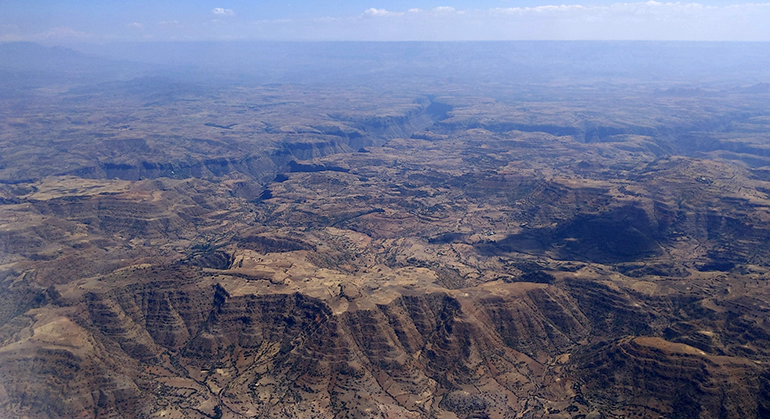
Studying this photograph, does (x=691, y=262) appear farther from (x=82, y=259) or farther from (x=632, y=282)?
(x=82, y=259)

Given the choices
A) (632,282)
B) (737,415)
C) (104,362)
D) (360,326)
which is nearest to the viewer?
(737,415)

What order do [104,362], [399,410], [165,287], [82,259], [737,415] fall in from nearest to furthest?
[737,415]
[399,410]
[104,362]
[165,287]
[82,259]

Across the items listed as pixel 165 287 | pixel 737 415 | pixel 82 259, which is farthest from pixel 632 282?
pixel 82 259

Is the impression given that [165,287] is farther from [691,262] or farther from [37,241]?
[691,262]

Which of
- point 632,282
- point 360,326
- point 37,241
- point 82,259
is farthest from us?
point 37,241

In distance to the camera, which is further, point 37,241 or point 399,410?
point 37,241

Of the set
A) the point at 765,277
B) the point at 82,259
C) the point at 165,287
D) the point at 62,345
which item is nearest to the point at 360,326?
the point at 165,287

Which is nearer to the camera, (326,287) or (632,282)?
(326,287)

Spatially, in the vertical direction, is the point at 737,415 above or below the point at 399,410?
above

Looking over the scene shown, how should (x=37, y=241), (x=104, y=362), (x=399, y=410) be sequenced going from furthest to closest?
1. (x=37, y=241)
2. (x=104, y=362)
3. (x=399, y=410)
